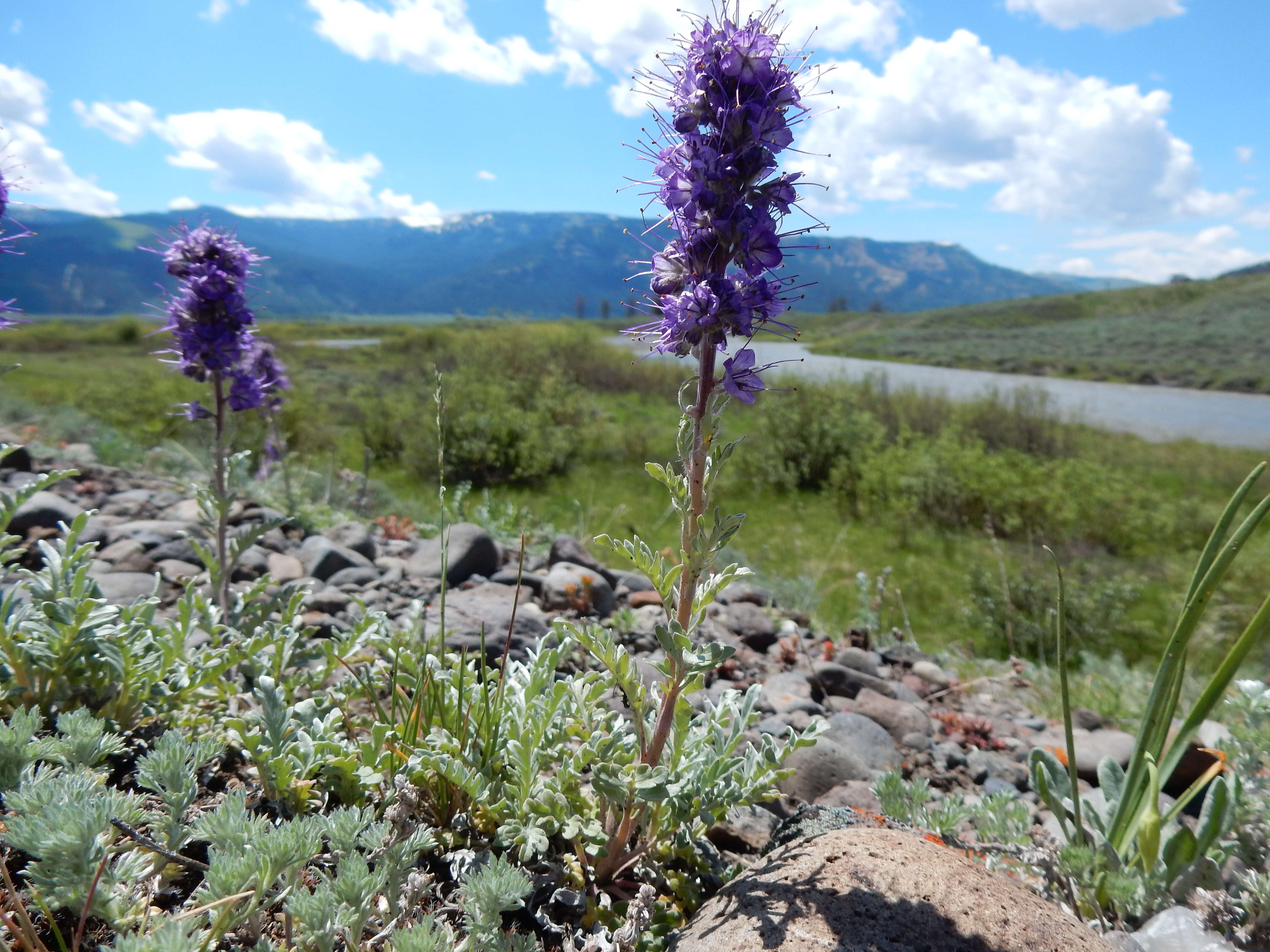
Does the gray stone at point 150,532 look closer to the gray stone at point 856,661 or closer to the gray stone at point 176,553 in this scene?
the gray stone at point 176,553

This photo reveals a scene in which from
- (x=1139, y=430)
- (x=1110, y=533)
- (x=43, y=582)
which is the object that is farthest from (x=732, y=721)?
(x=1139, y=430)

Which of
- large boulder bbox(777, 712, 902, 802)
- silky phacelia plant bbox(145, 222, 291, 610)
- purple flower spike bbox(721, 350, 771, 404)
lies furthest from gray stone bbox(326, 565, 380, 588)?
purple flower spike bbox(721, 350, 771, 404)

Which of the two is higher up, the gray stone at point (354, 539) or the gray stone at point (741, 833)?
the gray stone at point (741, 833)

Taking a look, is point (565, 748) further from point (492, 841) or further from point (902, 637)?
point (902, 637)

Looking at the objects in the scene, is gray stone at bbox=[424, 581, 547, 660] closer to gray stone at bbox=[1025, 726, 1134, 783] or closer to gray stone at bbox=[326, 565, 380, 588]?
gray stone at bbox=[326, 565, 380, 588]

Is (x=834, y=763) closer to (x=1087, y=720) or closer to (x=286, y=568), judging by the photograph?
(x=1087, y=720)

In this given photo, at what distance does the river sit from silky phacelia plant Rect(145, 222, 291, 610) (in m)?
9.23

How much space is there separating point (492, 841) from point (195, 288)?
9.34 ft

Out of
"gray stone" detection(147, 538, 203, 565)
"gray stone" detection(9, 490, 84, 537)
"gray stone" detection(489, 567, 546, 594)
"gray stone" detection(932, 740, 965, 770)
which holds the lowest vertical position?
"gray stone" detection(932, 740, 965, 770)

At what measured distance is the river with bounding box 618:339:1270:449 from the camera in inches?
773

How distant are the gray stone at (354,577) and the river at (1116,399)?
8.26m

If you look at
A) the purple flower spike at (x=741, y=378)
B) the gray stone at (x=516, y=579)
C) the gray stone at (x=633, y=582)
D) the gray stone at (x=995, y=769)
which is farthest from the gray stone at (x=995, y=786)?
the gray stone at (x=516, y=579)

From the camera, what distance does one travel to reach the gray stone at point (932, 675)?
4.70 m

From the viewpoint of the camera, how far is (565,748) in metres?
2.12
